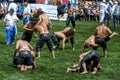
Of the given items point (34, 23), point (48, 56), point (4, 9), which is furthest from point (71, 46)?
point (4, 9)

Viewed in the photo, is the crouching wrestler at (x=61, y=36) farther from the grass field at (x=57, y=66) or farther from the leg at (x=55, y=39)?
the grass field at (x=57, y=66)

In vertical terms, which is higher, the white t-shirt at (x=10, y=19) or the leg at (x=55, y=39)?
the white t-shirt at (x=10, y=19)

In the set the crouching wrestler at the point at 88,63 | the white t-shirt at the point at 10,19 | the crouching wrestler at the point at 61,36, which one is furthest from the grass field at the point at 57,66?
the white t-shirt at the point at 10,19

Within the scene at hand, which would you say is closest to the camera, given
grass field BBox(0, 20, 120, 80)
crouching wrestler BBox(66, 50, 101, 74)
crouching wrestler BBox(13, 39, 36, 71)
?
grass field BBox(0, 20, 120, 80)

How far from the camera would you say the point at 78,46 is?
2000cm

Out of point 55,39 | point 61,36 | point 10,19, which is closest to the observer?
point 55,39

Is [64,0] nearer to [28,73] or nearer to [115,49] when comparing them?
[115,49]

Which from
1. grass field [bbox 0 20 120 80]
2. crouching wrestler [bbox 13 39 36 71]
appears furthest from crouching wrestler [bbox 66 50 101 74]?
crouching wrestler [bbox 13 39 36 71]

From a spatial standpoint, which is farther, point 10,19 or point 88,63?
point 10,19

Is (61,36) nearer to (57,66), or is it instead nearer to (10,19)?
(10,19)

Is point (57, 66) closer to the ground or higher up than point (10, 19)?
closer to the ground

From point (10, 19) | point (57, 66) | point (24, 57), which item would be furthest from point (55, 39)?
point (24, 57)

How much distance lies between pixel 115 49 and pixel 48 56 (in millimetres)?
4012

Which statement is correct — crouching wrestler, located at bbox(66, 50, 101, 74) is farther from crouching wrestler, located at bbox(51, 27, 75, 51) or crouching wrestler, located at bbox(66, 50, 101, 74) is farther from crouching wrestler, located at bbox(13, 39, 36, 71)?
crouching wrestler, located at bbox(51, 27, 75, 51)
